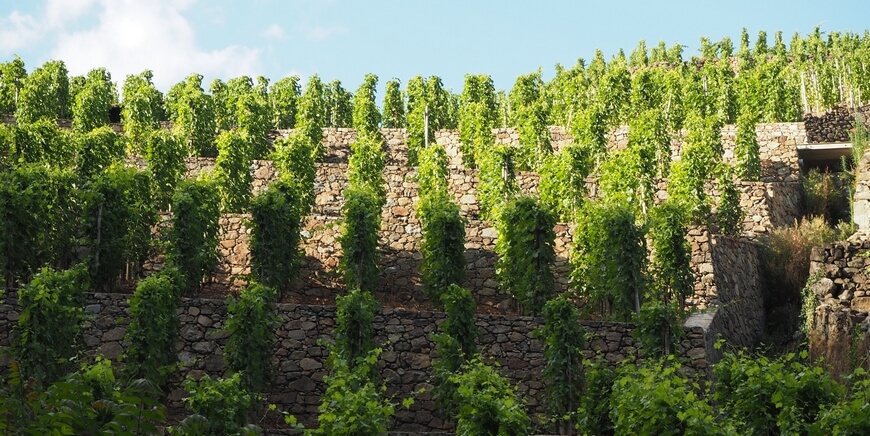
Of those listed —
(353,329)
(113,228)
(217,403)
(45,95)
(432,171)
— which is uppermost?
(45,95)

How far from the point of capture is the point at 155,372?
15.2 metres

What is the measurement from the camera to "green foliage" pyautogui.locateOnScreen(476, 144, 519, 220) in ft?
73.5

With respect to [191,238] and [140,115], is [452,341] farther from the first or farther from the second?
[140,115]

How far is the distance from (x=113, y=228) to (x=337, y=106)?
1839cm

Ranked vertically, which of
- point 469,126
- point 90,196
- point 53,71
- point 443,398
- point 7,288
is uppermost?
point 53,71

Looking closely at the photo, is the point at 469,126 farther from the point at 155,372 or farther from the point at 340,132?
the point at 155,372

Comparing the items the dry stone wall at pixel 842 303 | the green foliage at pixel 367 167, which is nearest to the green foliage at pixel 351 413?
the dry stone wall at pixel 842 303

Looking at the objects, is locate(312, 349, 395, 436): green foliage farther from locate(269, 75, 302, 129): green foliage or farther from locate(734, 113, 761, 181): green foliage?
locate(269, 75, 302, 129): green foliage

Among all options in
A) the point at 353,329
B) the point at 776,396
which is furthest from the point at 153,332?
the point at 776,396

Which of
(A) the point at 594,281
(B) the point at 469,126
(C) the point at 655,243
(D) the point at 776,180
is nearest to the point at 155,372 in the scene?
(A) the point at 594,281

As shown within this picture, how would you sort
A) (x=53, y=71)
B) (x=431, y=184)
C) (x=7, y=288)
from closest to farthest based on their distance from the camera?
(x=7, y=288), (x=431, y=184), (x=53, y=71)

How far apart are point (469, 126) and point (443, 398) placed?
13803 millimetres

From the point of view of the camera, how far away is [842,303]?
64.5 ft

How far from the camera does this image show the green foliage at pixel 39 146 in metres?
22.2
